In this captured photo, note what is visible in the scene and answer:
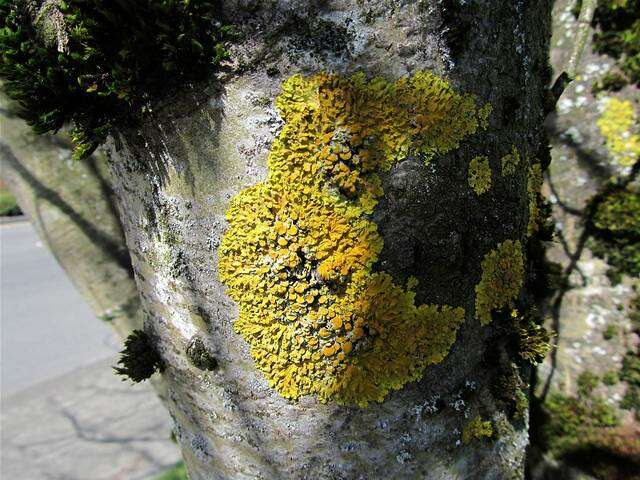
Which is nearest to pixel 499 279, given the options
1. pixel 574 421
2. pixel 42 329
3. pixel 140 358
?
pixel 140 358

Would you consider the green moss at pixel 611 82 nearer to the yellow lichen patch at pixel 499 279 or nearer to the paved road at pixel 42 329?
the yellow lichen patch at pixel 499 279

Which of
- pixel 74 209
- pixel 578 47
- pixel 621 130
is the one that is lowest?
pixel 621 130

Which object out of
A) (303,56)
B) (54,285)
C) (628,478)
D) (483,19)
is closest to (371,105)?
(303,56)

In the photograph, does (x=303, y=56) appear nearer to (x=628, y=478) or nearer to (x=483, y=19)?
(x=483, y=19)

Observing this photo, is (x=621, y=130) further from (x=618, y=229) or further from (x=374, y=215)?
(x=374, y=215)

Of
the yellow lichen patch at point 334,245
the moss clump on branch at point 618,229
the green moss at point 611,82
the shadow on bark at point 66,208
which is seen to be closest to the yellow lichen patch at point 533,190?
the yellow lichen patch at point 334,245

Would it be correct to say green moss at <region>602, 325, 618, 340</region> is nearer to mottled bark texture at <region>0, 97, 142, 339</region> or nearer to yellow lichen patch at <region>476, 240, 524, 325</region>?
yellow lichen patch at <region>476, 240, 524, 325</region>
